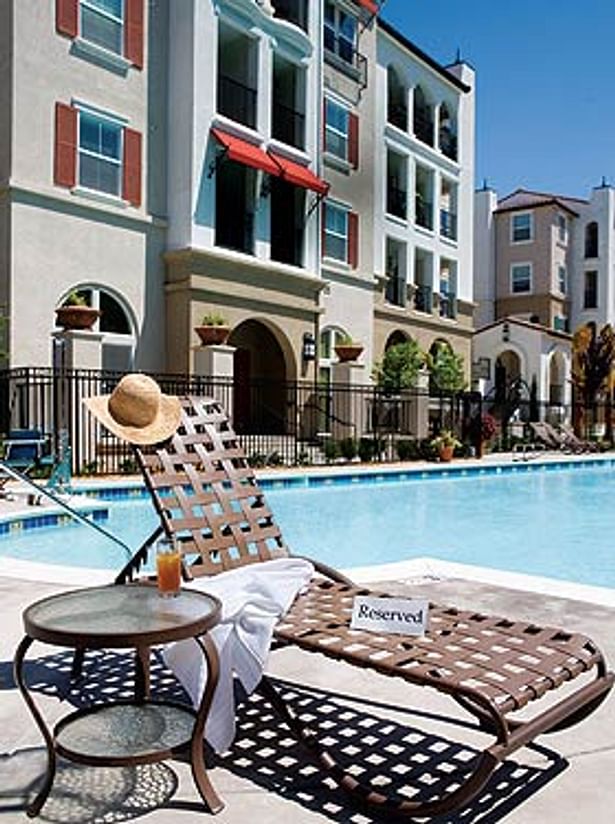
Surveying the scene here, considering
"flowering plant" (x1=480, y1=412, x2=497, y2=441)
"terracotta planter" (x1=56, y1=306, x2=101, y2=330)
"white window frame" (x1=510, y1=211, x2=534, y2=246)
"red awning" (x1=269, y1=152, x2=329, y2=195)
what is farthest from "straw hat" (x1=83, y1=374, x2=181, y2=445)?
"white window frame" (x1=510, y1=211, x2=534, y2=246)

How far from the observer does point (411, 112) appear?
25906 mm

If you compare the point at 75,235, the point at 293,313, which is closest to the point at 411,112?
the point at 293,313

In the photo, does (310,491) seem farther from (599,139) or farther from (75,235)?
(599,139)

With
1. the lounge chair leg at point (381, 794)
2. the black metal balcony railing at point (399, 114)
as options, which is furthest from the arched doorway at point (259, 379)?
the lounge chair leg at point (381, 794)

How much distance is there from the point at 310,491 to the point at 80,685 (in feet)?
33.6

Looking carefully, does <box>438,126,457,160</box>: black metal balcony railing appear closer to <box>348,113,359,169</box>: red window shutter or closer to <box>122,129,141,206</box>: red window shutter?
<box>348,113,359,169</box>: red window shutter

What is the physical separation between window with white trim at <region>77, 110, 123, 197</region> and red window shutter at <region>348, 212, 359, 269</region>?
25.5 feet

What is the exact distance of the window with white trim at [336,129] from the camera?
22.0 m

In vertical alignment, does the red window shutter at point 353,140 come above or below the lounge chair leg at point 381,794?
above

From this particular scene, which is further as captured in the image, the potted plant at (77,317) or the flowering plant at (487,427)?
the flowering plant at (487,427)

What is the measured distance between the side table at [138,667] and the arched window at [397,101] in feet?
80.9

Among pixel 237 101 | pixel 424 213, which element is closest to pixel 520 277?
pixel 424 213

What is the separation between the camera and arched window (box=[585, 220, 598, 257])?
40312 mm

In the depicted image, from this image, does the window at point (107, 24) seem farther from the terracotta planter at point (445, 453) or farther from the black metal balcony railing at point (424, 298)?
the black metal balcony railing at point (424, 298)
